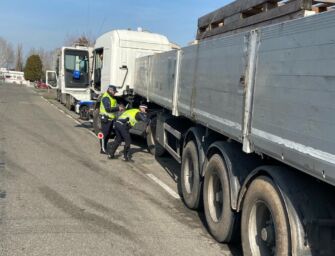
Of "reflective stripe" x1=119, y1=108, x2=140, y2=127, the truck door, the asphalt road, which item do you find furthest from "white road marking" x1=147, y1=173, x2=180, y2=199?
the truck door

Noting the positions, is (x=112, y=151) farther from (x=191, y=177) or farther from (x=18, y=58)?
(x=18, y=58)

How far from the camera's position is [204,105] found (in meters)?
6.16

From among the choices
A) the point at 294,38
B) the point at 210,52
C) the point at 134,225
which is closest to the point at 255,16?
the point at 210,52

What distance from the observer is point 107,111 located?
11.2 meters

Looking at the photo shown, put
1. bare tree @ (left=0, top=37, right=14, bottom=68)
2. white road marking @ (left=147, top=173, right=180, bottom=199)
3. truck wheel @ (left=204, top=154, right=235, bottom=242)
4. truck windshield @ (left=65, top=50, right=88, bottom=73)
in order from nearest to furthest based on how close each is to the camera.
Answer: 1. truck wheel @ (left=204, top=154, right=235, bottom=242)
2. white road marking @ (left=147, top=173, right=180, bottom=199)
3. truck windshield @ (left=65, top=50, right=88, bottom=73)
4. bare tree @ (left=0, top=37, right=14, bottom=68)

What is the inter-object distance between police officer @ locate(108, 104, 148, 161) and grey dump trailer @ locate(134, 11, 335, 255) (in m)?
4.19

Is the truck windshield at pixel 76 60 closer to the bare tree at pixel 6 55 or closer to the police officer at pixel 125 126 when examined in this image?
the police officer at pixel 125 126

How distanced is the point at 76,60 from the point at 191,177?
57.1 ft

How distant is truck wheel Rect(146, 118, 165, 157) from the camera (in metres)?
11.1

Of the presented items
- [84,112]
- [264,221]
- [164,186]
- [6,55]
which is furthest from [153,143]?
[6,55]

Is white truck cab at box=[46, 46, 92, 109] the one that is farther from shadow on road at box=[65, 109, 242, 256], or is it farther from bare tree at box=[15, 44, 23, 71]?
bare tree at box=[15, 44, 23, 71]

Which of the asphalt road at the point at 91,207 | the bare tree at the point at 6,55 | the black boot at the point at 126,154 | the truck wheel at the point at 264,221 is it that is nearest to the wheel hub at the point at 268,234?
the truck wheel at the point at 264,221

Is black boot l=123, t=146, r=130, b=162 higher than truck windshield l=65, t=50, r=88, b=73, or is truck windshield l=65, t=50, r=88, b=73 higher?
truck windshield l=65, t=50, r=88, b=73

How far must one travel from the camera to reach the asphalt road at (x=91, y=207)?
5.21 m
